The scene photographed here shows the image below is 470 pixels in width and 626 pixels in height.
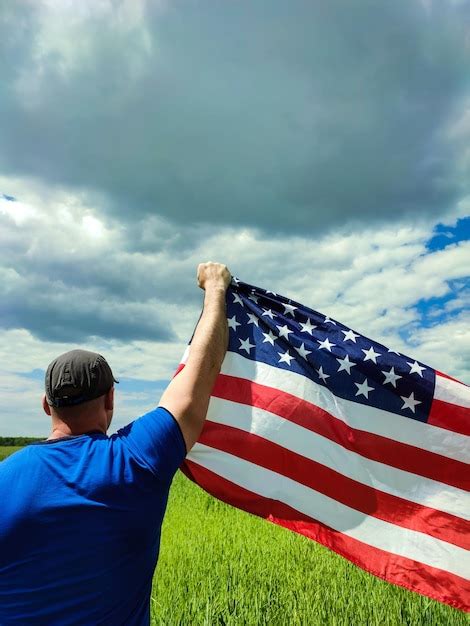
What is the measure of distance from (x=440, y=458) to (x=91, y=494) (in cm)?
316

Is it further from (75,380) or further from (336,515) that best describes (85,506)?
(336,515)

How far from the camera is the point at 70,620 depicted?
2141mm

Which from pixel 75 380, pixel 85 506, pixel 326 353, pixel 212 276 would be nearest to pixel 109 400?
pixel 75 380

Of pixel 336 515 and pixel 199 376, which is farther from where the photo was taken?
pixel 336 515

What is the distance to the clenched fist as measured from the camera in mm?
3655

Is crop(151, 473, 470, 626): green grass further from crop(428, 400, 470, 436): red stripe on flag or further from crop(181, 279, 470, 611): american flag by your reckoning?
crop(428, 400, 470, 436): red stripe on flag

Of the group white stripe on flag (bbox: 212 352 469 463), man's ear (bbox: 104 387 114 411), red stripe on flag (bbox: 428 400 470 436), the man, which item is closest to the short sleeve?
the man

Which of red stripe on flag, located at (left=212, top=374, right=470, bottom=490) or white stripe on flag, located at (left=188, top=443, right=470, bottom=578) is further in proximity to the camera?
red stripe on flag, located at (left=212, top=374, right=470, bottom=490)

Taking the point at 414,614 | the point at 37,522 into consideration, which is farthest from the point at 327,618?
the point at 37,522

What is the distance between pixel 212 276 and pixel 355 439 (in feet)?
6.13

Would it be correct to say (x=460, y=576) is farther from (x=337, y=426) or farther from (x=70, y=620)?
(x=70, y=620)

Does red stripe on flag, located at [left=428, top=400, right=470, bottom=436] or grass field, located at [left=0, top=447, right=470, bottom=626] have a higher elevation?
red stripe on flag, located at [left=428, top=400, right=470, bottom=436]

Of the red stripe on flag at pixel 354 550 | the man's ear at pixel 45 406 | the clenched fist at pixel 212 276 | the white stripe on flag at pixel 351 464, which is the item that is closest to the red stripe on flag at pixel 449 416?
the white stripe on flag at pixel 351 464

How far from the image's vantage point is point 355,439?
458 centimetres
